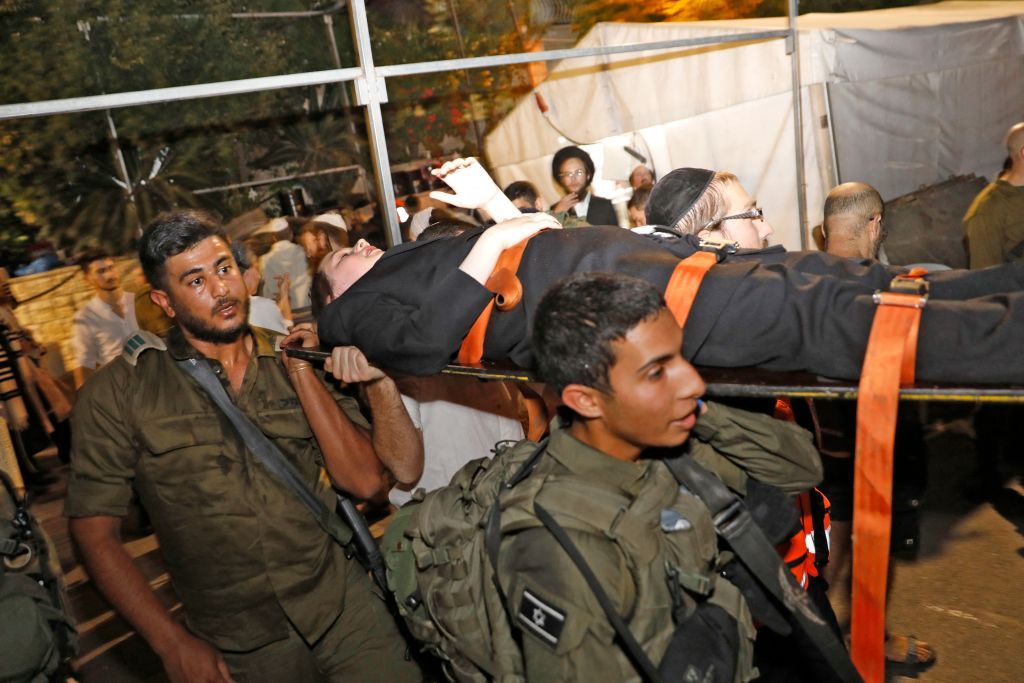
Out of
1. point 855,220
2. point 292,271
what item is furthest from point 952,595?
point 292,271

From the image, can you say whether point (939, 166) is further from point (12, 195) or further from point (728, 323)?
point (12, 195)

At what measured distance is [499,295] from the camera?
84.1 inches

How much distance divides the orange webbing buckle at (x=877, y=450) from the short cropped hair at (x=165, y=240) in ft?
6.68

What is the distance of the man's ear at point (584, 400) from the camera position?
171cm

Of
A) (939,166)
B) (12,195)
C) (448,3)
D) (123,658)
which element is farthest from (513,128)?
(123,658)

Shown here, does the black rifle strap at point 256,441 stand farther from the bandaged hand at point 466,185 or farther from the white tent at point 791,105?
the white tent at point 791,105

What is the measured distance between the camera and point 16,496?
236 cm

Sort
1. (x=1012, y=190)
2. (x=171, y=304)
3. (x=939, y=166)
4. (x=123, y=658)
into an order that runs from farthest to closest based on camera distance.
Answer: (x=939, y=166) < (x=1012, y=190) < (x=123, y=658) < (x=171, y=304)

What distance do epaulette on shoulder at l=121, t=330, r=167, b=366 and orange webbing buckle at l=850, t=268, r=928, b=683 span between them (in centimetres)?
210

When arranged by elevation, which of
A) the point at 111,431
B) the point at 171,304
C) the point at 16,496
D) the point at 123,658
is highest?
the point at 171,304

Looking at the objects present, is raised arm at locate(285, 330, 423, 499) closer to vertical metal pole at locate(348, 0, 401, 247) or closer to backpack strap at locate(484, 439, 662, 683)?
backpack strap at locate(484, 439, 662, 683)

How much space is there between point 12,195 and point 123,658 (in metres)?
4.77

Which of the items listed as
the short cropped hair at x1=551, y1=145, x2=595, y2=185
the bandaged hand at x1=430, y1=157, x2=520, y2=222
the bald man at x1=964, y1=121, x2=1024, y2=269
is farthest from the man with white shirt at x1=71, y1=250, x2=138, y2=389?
the bald man at x1=964, y1=121, x2=1024, y2=269

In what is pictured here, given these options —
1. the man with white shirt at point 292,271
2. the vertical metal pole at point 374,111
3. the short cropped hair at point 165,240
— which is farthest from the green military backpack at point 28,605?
the man with white shirt at point 292,271
